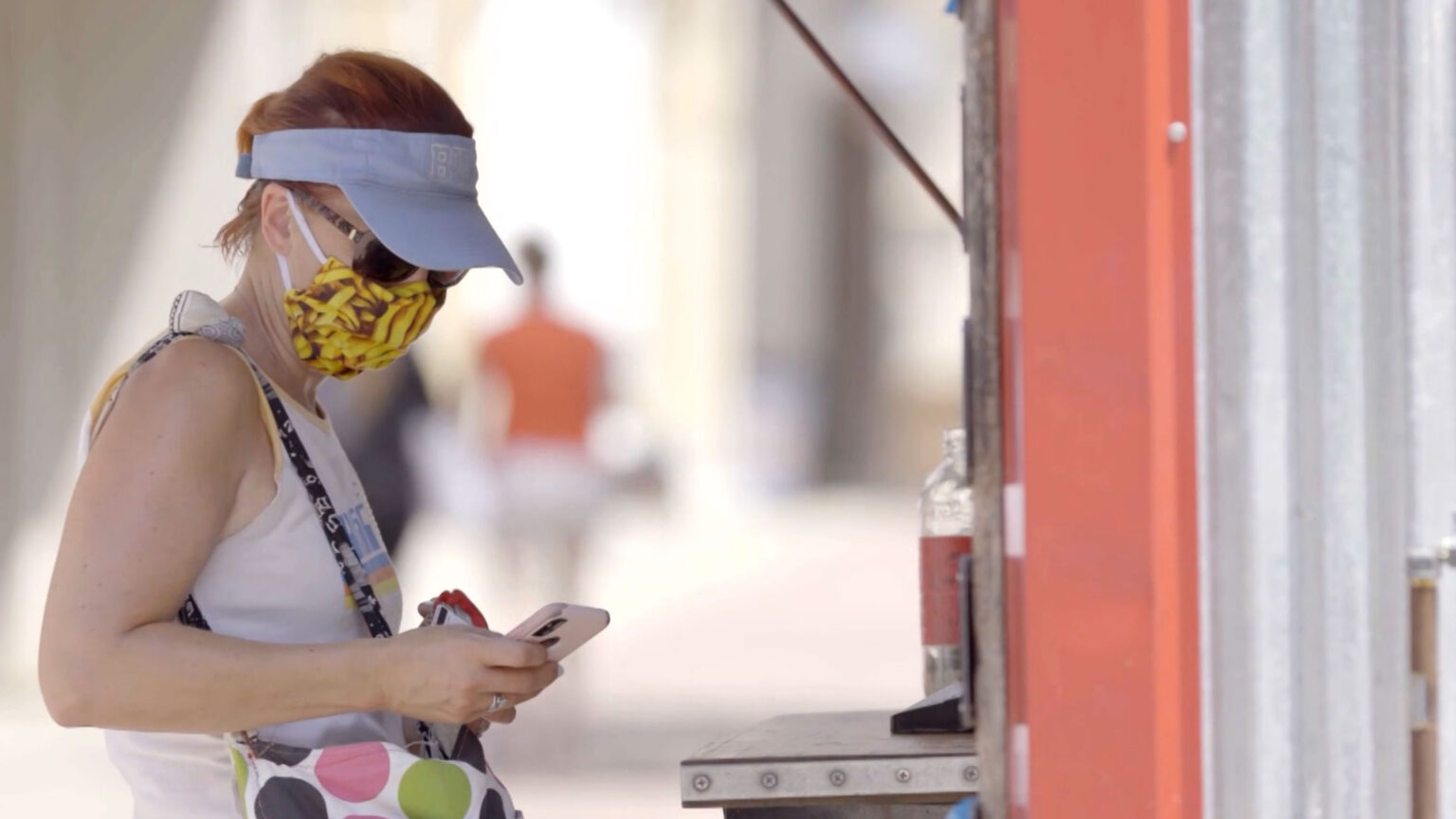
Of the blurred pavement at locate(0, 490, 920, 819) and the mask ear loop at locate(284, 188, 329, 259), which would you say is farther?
the blurred pavement at locate(0, 490, 920, 819)

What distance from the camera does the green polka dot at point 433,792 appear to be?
1.52 meters

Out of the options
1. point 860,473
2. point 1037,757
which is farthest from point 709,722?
point 1037,757

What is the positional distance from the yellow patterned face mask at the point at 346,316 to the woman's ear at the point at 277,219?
0.17ft

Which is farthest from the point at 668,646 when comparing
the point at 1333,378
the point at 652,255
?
the point at 1333,378

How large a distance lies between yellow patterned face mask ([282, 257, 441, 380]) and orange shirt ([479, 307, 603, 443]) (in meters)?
4.58

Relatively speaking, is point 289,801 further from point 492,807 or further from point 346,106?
point 346,106

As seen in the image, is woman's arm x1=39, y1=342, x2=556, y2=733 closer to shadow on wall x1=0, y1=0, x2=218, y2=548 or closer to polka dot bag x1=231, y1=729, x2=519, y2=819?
polka dot bag x1=231, y1=729, x2=519, y2=819

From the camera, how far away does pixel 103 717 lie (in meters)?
1.45

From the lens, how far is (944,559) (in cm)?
192

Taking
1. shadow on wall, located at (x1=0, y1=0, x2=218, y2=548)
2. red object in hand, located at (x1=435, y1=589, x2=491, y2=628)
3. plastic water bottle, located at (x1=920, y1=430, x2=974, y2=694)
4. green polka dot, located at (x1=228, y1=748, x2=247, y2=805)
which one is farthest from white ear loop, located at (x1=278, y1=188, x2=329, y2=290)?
shadow on wall, located at (x1=0, y1=0, x2=218, y2=548)

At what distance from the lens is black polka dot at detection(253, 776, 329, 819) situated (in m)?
1.49

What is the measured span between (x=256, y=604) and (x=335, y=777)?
173mm

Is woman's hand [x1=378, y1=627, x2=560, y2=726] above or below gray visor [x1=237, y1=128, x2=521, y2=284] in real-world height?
below

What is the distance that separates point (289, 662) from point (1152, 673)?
744mm
